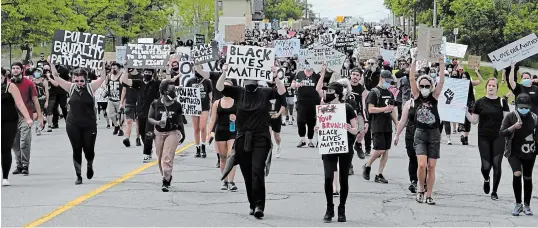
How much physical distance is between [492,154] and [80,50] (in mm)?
→ 6823

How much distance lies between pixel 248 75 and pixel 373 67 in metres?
11.7

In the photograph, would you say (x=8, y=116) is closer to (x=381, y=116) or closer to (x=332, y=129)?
(x=332, y=129)

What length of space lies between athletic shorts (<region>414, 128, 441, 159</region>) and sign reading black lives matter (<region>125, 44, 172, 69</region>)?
8.21 metres

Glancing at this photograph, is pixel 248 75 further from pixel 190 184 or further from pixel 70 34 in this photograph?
pixel 70 34

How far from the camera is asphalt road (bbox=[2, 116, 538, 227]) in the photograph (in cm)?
1060

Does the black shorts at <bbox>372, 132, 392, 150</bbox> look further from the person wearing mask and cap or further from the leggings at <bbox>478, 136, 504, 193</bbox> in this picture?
the leggings at <bbox>478, 136, 504, 193</bbox>

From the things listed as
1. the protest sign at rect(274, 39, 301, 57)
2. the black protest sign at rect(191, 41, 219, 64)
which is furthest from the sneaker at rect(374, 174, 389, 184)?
the protest sign at rect(274, 39, 301, 57)

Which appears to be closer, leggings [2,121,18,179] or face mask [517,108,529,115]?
face mask [517,108,529,115]

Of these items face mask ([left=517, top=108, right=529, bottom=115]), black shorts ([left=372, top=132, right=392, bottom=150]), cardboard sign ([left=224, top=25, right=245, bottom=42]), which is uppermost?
cardboard sign ([left=224, top=25, right=245, bottom=42])

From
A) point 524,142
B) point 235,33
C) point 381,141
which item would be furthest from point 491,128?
point 235,33

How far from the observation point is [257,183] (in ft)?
35.1

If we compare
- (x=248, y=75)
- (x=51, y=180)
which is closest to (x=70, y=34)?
(x=51, y=180)

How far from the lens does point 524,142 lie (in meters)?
11.3

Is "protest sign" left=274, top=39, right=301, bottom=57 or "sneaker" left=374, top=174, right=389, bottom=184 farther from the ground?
"protest sign" left=274, top=39, right=301, bottom=57
